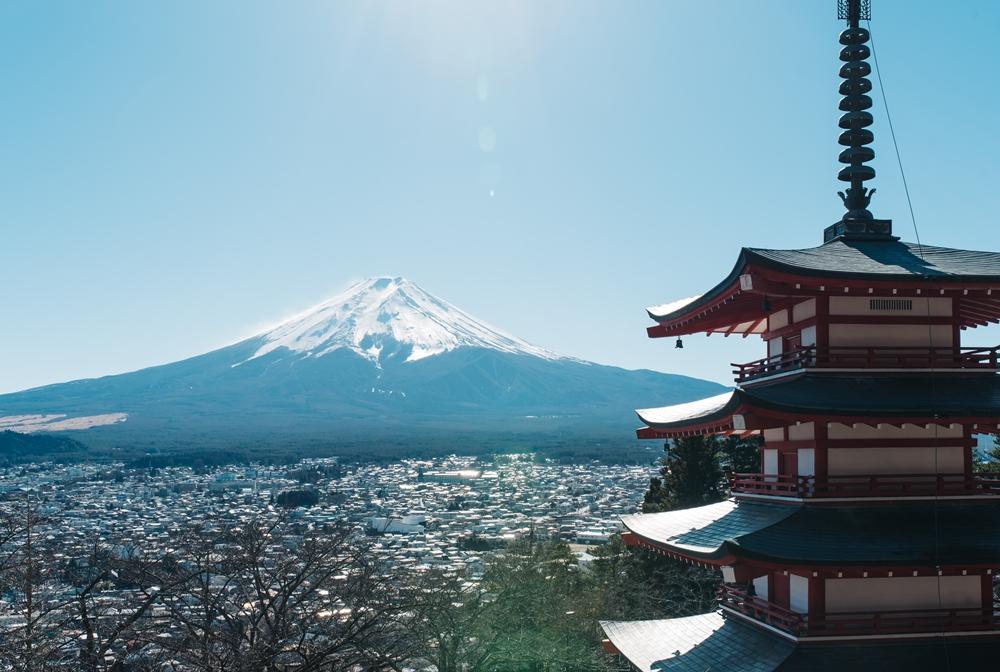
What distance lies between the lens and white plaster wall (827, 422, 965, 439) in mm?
11281

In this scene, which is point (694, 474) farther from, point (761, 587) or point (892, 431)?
point (892, 431)

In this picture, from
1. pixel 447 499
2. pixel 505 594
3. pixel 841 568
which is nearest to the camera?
pixel 841 568

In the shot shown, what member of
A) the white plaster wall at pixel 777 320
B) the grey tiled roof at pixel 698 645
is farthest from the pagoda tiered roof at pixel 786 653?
the white plaster wall at pixel 777 320

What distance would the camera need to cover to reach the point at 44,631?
11.7 m

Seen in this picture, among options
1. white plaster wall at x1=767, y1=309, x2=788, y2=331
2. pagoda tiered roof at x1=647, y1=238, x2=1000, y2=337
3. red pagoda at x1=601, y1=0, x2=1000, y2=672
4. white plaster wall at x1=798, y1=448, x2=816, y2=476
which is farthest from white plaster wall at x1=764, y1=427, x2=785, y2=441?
pagoda tiered roof at x1=647, y1=238, x2=1000, y2=337

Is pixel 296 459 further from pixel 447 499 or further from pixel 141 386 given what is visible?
pixel 141 386

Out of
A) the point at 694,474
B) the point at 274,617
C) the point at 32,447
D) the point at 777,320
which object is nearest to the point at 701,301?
the point at 777,320

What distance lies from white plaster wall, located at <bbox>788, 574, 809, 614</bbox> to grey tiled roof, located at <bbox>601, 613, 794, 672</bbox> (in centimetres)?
45

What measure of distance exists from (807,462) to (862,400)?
4.03 ft

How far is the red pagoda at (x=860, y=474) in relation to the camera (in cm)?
1038

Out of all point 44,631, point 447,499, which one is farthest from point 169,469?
point 44,631

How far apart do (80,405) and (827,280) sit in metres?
190

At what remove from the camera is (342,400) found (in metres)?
173

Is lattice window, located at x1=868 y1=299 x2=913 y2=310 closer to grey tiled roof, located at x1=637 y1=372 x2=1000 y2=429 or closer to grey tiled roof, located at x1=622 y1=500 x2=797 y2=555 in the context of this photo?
grey tiled roof, located at x1=637 y1=372 x2=1000 y2=429
